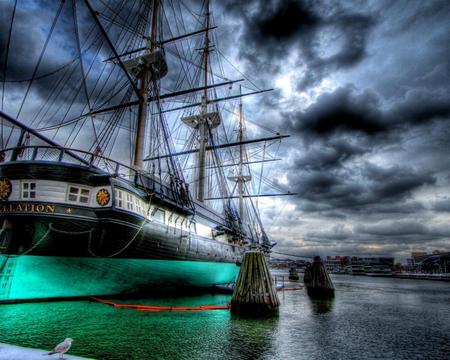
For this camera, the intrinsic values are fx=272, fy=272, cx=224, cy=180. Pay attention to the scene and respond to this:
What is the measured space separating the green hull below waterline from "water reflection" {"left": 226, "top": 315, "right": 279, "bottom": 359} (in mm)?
5858

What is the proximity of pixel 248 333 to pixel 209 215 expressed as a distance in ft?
50.0

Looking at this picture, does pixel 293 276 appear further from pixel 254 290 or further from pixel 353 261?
pixel 353 261

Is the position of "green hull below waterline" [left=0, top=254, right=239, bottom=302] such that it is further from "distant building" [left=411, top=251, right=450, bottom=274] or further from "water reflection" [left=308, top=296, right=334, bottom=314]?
"distant building" [left=411, top=251, right=450, bottom=274]

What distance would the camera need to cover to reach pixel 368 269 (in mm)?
134375

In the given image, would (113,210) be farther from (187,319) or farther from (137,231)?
(187,319)

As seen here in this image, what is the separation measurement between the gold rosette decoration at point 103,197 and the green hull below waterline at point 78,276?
260 cm

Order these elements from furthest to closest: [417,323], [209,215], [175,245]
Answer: [209,215]
[175,245]
[417,323]

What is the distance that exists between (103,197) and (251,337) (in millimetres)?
8153

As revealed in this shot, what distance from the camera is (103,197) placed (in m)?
11.9

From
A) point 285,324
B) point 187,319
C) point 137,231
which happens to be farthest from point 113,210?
point 285,324

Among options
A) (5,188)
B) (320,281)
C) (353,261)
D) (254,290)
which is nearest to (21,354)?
(5,188)

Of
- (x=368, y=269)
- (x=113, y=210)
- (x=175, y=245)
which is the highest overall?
(x=113, y=210)

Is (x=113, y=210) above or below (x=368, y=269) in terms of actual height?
above

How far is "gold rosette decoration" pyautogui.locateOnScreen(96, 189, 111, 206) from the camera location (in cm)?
1180
